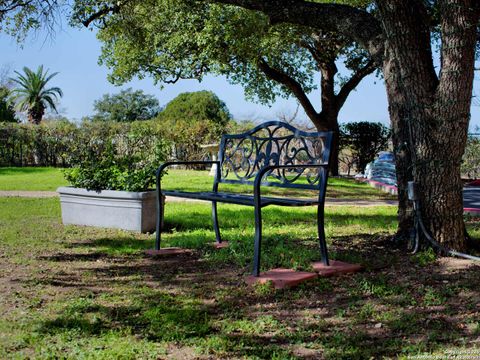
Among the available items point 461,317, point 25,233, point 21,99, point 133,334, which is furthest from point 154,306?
point 21,99

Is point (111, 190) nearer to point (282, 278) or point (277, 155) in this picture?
point (277, 155)

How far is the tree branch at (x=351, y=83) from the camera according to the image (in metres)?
18.4

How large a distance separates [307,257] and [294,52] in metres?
13.9

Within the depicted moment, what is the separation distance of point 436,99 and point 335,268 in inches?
71.0

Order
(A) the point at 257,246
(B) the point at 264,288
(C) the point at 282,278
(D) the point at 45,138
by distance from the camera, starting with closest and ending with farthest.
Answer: (B) the point at 264,288 → (C) the point at 282,278 → (A) the point at 257,246 → (D) the point at 45,138

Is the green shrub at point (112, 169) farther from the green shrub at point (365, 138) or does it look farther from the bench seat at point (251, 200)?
the green shrub at point (365, 138)

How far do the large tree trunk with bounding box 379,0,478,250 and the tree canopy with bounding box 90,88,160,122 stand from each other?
3762 cm

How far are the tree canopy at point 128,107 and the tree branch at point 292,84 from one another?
25.2 meters

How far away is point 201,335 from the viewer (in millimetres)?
3377

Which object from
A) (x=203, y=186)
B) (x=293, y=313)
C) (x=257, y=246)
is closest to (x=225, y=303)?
(x=293, y=313)

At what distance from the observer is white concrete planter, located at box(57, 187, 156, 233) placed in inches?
283

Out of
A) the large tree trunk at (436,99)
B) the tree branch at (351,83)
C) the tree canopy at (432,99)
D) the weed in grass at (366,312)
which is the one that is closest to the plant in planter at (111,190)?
the tree canopy at (432,99)

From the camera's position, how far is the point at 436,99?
518cm

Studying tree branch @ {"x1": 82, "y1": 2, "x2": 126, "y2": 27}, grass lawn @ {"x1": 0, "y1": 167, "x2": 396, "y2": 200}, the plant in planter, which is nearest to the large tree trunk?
the plant in planter
